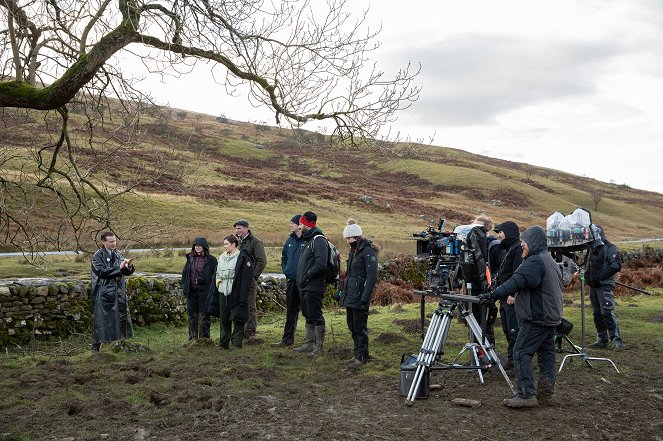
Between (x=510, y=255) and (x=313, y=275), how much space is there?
10.2 feet

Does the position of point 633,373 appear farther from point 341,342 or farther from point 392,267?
point 392,267

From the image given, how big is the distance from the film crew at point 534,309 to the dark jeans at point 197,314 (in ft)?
19.1

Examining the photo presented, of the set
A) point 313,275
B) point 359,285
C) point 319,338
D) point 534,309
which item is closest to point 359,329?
point 359,285

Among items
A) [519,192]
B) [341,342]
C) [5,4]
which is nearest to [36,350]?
[341,342]

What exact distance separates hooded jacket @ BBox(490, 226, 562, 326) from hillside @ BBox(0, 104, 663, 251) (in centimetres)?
262

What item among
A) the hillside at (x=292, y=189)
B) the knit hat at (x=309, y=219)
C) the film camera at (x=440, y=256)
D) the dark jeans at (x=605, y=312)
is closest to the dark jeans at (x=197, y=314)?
the hillside at (x=292, y=189)

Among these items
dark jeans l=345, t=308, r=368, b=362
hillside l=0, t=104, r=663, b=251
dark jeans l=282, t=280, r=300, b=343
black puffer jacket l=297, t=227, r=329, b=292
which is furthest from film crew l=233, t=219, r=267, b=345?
dark jeans l=345, t=308, r=368, b=362

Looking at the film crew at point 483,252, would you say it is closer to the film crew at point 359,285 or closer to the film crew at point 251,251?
the film crew at point 359,285

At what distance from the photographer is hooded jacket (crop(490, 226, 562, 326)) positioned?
24.3 ft

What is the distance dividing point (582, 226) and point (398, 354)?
353 centimetres

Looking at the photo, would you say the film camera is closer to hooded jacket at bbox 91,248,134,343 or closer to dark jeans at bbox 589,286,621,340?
dark jeans at bbox 589,286,621,340

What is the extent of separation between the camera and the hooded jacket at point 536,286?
742 centimetres

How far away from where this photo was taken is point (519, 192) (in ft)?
295

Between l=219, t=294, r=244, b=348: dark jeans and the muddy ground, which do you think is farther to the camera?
l=219, t=294, r=244, b=348: dark jeans
